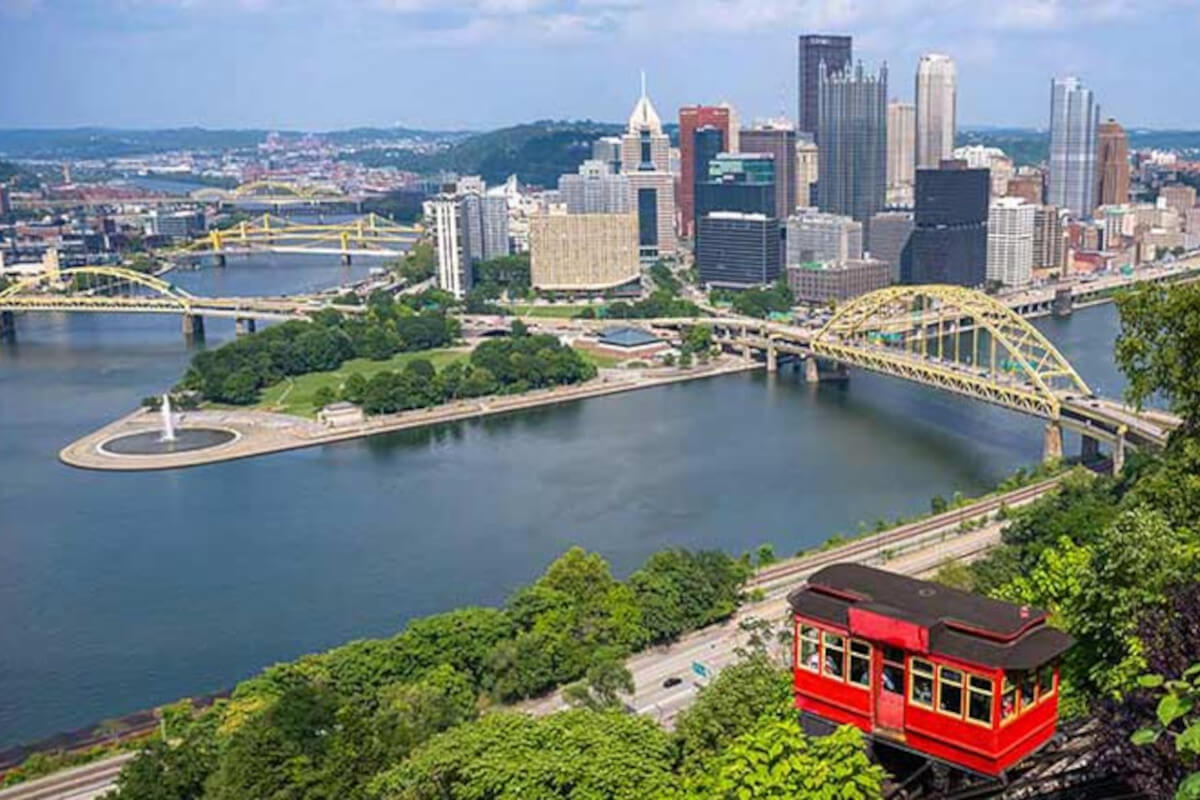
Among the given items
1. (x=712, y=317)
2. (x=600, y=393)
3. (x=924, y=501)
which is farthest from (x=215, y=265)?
(x=924, y=501)

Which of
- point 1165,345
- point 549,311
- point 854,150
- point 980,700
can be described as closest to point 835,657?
point 980,700

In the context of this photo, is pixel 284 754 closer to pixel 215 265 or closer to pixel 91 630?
pixel 91 630

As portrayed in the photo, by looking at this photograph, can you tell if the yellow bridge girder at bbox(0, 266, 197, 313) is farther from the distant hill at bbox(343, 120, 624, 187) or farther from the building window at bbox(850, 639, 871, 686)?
the distant hill at bbox(343, 120, 624, 187)

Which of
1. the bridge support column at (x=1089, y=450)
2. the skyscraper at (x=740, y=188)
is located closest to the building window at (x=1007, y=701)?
the bridge support column at (x=1089, y=450)

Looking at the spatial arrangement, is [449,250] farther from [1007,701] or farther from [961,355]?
[1007,701]

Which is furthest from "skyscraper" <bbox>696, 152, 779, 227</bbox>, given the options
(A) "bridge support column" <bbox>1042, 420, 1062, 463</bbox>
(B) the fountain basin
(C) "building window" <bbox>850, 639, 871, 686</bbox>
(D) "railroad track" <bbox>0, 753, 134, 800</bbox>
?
(C) "building window" <bbox>850, 639, 871, 686</bbox>

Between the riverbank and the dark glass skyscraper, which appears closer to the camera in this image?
the riverbank
